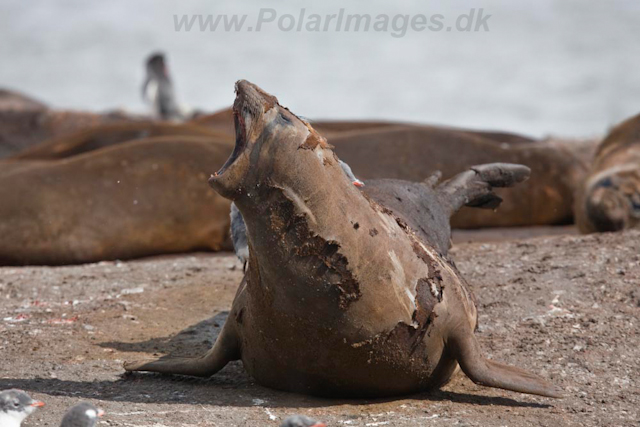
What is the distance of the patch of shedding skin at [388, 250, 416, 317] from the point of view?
3250 millimetres

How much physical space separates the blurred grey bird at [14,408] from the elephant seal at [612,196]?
5.12 metres

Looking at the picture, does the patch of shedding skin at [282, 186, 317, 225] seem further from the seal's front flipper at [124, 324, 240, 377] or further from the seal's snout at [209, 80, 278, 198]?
the seal's front flipper at [124, 324, 240, 377]

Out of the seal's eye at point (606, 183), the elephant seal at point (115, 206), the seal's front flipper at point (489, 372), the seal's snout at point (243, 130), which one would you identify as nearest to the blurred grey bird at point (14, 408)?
the seal's snout at point (243, 130)

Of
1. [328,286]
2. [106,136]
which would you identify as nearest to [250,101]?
[328,286]

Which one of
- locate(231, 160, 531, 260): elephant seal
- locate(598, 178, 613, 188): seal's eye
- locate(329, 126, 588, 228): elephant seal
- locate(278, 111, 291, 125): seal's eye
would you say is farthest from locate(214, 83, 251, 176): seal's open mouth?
locate(598, 178, 613, 188): seal's eye

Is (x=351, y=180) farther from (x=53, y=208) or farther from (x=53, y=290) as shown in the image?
(x=53, y=208)

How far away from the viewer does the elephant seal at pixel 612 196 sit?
7.11 meters

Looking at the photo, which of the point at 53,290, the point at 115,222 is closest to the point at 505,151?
the point at 115,222

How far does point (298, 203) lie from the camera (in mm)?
3072

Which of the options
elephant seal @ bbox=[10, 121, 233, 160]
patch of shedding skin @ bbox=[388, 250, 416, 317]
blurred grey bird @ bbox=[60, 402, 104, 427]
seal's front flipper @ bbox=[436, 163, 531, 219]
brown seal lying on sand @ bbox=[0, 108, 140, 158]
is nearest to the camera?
blurred grey bird @ bbox=[60, 402, 104, 427]

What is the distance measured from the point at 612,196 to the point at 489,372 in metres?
4.25

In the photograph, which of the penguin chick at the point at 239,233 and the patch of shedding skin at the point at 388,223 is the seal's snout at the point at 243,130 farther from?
the penguin chick at the point at 239,233

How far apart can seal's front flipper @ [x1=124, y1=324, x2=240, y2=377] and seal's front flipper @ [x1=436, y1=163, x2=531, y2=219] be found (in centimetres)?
147

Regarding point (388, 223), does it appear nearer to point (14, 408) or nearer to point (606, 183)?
point (14, 408)
